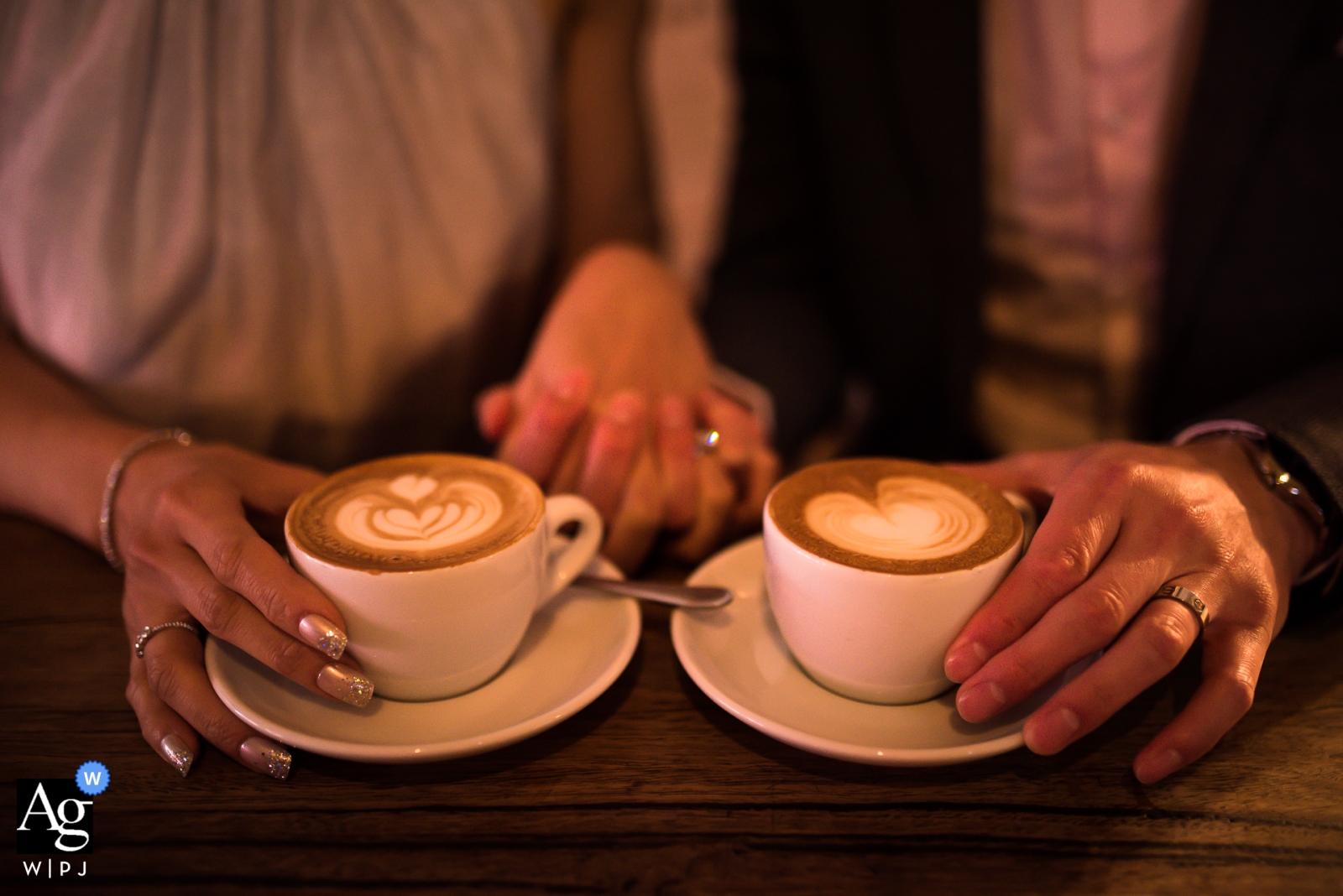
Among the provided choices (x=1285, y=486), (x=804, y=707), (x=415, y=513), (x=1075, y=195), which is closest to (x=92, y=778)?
(x=415, y=513)

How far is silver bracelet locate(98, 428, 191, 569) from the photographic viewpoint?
734mm

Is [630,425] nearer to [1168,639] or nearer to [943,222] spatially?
[1168,639]

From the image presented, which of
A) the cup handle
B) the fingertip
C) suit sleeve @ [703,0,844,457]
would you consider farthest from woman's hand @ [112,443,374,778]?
suit sleeve @ [703,0,844,457]

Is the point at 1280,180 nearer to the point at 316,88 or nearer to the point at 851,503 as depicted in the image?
the point at 851,503

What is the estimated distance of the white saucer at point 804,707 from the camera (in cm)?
53

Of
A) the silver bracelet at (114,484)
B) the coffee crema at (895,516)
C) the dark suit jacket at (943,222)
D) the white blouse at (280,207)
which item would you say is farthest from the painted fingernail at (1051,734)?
the white blouse at (280,207)

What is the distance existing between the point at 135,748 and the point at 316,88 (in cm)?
88

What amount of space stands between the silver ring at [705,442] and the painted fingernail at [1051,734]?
464mm

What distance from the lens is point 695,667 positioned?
2.03 ft

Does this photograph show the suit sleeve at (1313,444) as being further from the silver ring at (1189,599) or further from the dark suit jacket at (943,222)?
the silver ring at (1189,599)

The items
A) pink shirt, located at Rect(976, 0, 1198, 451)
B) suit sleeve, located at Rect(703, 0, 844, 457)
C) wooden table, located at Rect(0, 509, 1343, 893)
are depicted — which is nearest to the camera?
wooden table, located at Rect(0, 509, 1343, 893)

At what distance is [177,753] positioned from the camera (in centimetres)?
55

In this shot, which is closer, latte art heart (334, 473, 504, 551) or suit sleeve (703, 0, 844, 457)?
latte art heart (334, 473, 504, 551)

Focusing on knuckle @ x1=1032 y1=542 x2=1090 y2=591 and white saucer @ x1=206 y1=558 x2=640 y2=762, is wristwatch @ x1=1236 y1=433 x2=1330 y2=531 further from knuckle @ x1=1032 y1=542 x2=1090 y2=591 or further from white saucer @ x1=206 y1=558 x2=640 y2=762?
white saucer @ x1=206 y1=558 x2=640 y2=762
